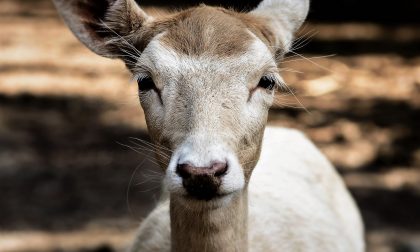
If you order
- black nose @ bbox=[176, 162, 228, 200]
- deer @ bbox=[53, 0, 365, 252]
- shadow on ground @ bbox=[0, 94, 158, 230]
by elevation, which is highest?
shadow on ground @ bbox=[0, 94, 158, 230]

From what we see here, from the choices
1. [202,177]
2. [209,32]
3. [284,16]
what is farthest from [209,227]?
[284,16]

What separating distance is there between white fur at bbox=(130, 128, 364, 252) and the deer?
0.01 metres

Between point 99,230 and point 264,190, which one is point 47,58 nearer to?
point 99,230

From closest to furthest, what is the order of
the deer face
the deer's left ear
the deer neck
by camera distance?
the deer face < the deer neck < the deer's left ear

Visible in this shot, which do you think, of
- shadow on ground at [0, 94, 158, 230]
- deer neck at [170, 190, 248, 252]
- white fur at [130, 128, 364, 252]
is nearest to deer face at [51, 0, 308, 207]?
deer neck at [170, 190, 248, 252]

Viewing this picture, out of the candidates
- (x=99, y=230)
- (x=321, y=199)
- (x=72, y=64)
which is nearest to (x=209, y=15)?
(x=321, y=199)

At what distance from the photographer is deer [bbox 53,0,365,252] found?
3564 millimetres

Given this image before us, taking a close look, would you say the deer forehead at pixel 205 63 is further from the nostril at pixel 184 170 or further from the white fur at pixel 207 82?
the nostril at pixel 184 170

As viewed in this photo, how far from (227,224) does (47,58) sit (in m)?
8.06

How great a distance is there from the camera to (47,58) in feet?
37.8

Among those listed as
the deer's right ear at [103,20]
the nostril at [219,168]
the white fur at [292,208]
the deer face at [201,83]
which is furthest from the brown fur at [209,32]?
the white fur at [292,208]

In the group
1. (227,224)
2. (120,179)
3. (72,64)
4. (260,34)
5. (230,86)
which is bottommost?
(227,224)

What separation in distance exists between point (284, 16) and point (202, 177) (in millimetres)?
1411

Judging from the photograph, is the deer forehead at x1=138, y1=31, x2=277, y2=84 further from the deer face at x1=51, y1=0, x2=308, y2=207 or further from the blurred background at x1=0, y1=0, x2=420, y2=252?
the blurred background at x1=0, y1=0, x2=420, y2=252
